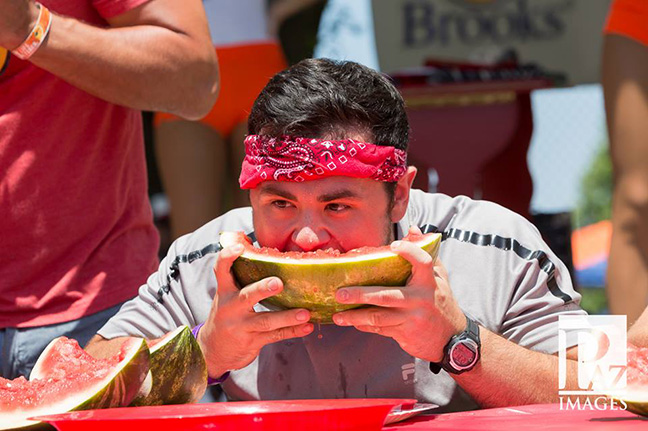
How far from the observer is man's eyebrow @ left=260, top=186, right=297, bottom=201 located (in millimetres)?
2592

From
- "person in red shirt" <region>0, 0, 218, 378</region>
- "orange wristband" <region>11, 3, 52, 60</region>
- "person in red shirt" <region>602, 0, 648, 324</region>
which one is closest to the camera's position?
"orange wristband" <region>11, 3, 52, 60</region>

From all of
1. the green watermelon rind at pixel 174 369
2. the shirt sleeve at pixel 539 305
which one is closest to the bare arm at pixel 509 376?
the shirt sleeve at pixel 539 305

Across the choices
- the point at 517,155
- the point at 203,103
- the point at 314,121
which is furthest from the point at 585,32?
the point at 314,121

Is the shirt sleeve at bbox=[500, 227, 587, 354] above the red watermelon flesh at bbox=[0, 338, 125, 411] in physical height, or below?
above

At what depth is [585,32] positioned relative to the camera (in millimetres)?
7875

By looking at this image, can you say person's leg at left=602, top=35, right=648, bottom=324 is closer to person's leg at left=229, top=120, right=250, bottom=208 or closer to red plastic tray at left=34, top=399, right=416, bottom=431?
person's leg at left=229, top=120, right=250, bottom=208

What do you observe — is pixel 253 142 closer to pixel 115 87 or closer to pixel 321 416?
pixel 115 87

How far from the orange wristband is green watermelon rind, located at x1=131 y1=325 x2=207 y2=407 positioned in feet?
4.23

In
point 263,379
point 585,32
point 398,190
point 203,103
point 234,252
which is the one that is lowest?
point 263,379

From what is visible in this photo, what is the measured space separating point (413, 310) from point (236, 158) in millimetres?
3619

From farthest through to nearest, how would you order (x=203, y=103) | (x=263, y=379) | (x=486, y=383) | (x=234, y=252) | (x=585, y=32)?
1. (x=585, y=32)
2. (x=203, y=103)
3. (x=263, y=379)
4. (x=486, y=383)
5. (x=234, y=252)

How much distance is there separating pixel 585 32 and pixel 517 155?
1418 millimetres

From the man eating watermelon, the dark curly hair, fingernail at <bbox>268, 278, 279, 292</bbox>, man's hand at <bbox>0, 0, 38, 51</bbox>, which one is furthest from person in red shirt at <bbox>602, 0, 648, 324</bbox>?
man's hand at <bbox>0, 0, 38, 51</bbox>

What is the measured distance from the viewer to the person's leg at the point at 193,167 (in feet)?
18.7
